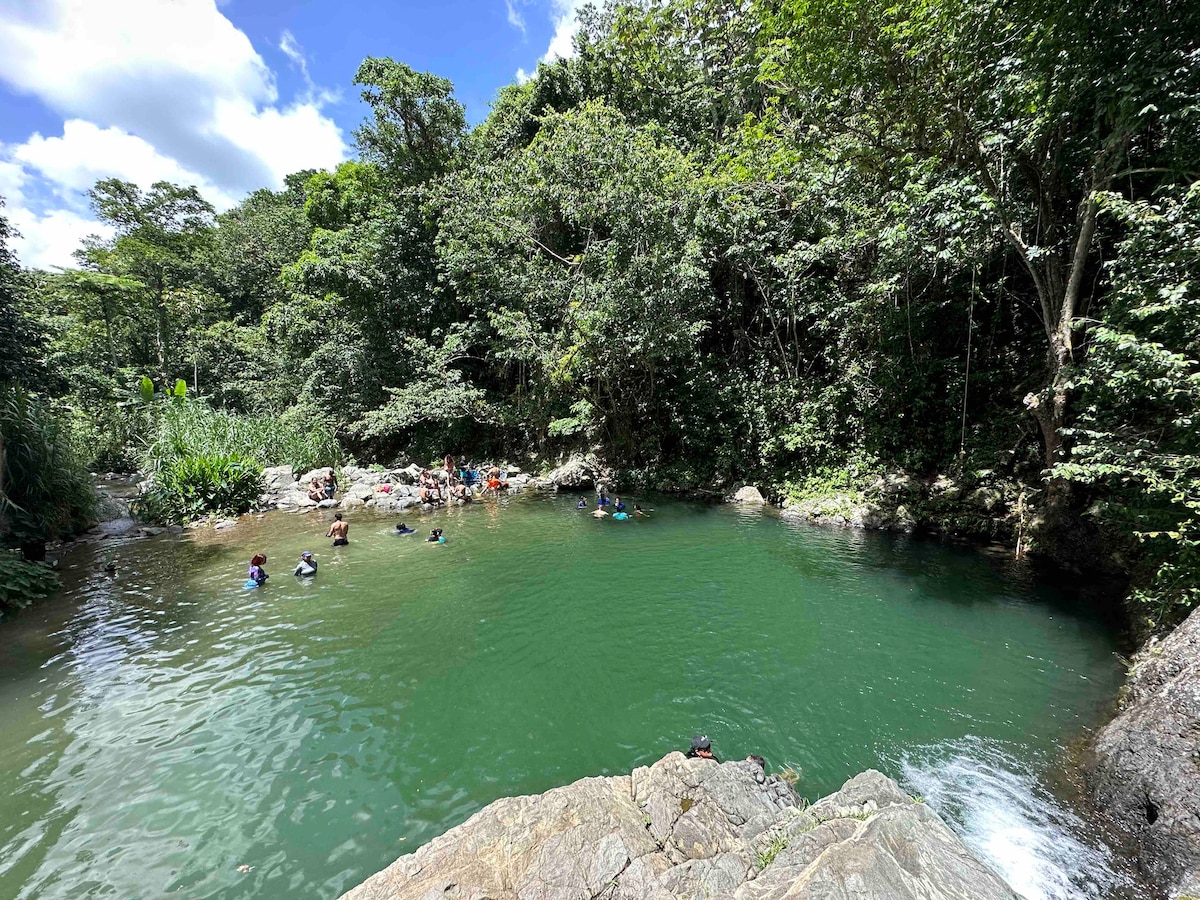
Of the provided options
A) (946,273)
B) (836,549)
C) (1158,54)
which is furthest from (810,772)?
(946,273)

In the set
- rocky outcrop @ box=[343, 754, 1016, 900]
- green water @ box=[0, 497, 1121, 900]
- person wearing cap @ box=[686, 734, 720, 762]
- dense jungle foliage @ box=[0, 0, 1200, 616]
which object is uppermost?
dense jungle foliage @ box=[0, 0, 1200, 616]

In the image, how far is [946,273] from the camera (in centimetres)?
1457

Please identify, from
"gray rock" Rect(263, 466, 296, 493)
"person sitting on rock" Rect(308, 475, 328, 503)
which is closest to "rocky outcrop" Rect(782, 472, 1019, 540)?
"person sitting on rock" Rect(308, 475, 328, 503)

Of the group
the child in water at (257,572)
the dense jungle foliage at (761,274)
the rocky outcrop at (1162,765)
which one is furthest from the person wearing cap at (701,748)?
the child in water at (257,572)

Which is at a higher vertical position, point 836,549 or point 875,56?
point 875,56

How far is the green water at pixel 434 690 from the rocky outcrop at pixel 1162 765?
2.45 ft

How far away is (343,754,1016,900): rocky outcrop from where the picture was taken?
2.63m

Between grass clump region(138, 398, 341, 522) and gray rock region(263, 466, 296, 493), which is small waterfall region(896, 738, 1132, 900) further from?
gray rock region(263, 466, 296, 493)

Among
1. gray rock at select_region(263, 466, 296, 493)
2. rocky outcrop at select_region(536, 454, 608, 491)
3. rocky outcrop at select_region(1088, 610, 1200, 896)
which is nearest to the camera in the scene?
rocky outcrop at select_region(1088, 610, 1200, 896)

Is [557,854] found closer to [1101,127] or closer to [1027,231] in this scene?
[1101,127]

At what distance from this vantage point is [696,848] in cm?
372

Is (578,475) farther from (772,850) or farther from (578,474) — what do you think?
(772,850)

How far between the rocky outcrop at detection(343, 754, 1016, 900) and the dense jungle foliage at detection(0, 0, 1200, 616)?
6.07 meters

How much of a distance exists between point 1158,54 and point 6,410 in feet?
72.5
